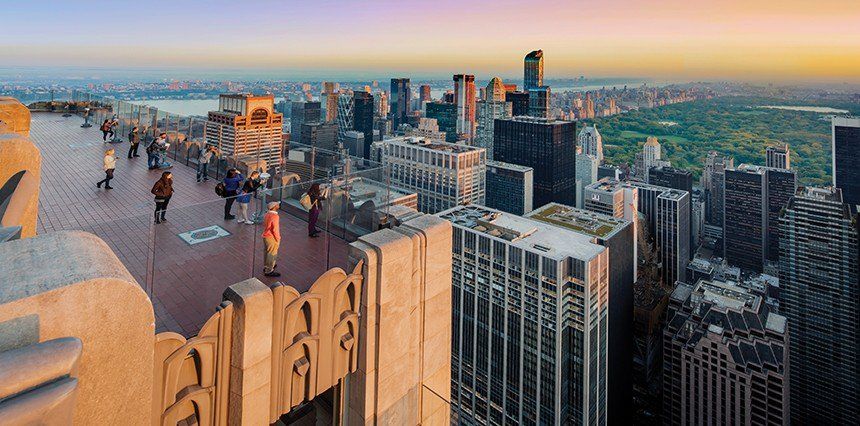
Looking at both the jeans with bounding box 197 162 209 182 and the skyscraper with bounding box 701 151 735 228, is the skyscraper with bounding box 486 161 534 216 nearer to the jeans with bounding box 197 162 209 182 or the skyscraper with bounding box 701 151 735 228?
the skyscraper with bounding box 701 151 735 228

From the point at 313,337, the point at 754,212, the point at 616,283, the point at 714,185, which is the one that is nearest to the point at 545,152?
the point at 714,185

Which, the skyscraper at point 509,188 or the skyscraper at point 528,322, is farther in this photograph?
the skyscraper at point 509,188

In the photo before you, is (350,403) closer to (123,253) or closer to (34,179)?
(123,253)

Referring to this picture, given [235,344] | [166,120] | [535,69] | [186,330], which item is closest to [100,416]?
[235,344]

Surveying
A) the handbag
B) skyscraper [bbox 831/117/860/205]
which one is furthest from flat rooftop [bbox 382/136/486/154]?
the handbag

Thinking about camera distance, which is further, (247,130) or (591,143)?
(591,143)

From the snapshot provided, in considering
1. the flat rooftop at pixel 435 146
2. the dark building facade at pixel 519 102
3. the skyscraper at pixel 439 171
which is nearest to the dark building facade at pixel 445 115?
the dark building facade at pixel 519 102

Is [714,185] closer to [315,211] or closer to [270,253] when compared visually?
[315,211]

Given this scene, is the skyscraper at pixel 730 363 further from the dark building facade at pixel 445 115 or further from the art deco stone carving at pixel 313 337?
the dark building facade at pixel 445 115
